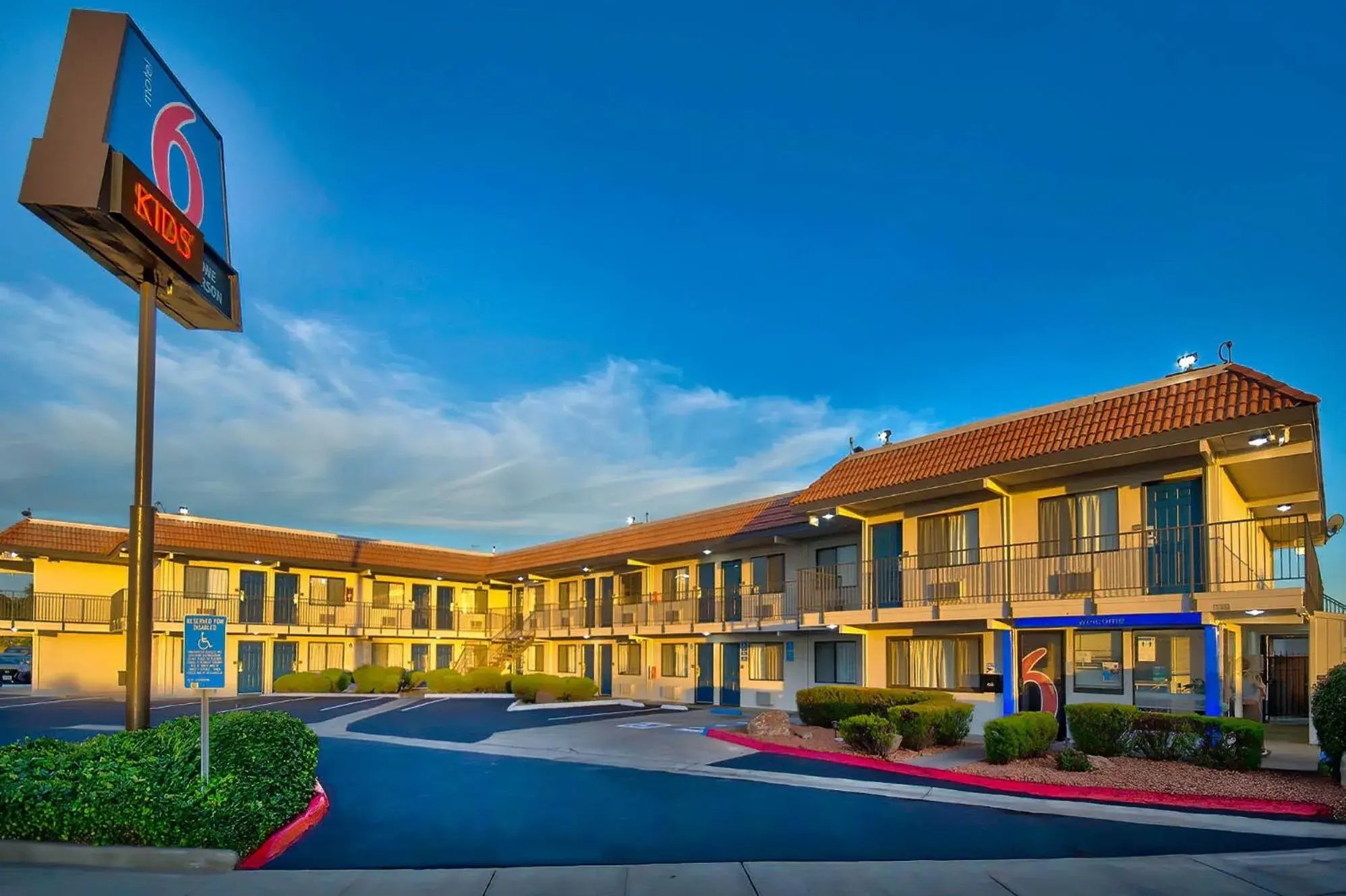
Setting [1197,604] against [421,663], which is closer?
[1197,604]

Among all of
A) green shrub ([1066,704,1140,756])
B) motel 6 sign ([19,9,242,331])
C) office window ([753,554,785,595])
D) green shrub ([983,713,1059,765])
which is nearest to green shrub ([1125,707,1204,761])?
green shrub ([1066,704,1140,756])

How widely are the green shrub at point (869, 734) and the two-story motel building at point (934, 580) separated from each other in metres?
3.75

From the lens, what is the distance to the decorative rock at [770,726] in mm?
20219

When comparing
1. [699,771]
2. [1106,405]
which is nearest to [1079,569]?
[1106,405]

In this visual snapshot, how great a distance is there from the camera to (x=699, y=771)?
642 inches

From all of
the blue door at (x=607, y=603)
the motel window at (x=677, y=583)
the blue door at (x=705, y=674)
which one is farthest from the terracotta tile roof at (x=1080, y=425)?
the blue door at (x=607, y=603)

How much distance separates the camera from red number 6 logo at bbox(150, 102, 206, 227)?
40.0 ft

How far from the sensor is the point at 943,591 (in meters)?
21.3

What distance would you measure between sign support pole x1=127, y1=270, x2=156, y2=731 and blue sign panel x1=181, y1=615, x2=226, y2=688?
1.67 metres

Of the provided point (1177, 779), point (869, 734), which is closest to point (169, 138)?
point (869, 734)

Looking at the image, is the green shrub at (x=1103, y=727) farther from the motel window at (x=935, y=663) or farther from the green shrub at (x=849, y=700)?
the motel window at (x=935, y=663)

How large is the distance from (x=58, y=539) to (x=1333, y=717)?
136ft

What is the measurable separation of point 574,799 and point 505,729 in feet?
36.7

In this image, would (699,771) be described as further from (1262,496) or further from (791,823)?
(1262,496)
